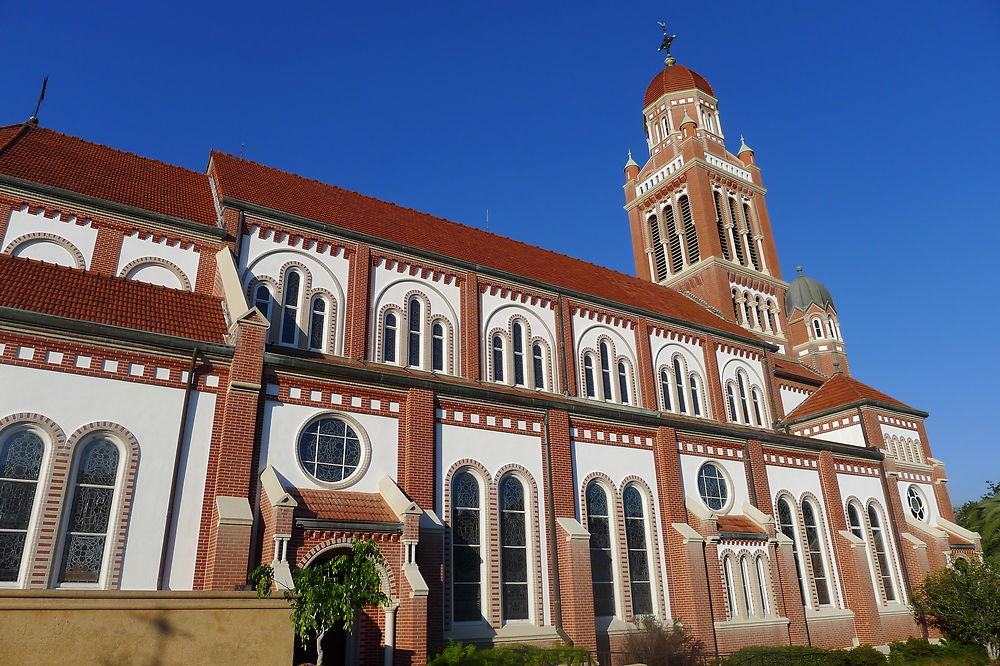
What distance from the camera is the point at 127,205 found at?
61.3 ft

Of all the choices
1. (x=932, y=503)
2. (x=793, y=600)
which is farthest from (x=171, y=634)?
(x=932, y=503)

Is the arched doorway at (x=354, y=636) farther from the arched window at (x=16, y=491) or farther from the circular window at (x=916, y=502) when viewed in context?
the circular window at (x=916, y=502)

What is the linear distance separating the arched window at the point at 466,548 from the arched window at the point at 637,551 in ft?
17.9

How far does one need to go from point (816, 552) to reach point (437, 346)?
1671cm

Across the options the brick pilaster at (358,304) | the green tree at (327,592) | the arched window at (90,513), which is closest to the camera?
the green tree at (327,592)

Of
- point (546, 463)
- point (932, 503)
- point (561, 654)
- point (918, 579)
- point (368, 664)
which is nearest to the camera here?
point (368, 664)

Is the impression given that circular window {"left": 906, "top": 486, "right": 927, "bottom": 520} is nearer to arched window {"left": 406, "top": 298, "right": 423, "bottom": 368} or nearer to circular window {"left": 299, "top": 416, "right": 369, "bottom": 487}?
arched window {"left": 406, "top": 298, "right": 423, "bottom": 368}

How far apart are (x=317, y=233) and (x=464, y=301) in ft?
17.7

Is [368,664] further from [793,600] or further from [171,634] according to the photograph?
[793,600]

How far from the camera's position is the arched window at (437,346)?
22.1m

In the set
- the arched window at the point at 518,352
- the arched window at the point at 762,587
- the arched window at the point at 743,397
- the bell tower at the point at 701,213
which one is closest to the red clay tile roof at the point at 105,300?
the arched window at the point at 518,352

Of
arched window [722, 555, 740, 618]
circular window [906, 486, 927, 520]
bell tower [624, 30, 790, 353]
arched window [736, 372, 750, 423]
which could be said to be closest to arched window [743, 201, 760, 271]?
bell tower [624, 30, 790, 353]

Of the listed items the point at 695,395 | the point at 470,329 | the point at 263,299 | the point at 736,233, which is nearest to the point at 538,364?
the point at 470,329

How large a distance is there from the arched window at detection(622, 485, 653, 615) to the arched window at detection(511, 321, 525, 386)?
17.0 feet
